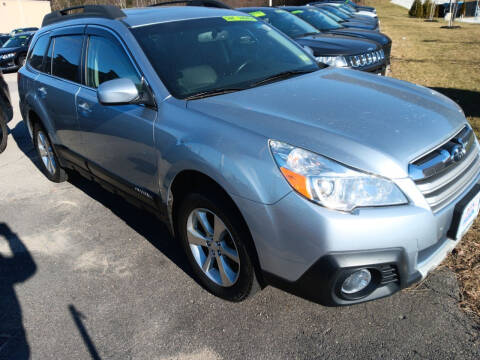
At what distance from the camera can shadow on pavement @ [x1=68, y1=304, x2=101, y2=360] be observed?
2.50 metres

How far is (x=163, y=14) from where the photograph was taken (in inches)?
136

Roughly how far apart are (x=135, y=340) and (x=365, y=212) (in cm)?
156

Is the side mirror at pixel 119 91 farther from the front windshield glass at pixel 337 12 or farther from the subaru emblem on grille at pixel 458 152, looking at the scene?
the front windshield glass at pixel 337 12

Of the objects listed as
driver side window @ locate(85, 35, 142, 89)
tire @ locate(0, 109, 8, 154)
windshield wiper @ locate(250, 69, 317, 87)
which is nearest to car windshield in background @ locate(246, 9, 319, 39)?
tire @ locate(0, 109, 8, 154)

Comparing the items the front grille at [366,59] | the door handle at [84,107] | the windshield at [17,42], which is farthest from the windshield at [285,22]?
the windshield at [17,42]

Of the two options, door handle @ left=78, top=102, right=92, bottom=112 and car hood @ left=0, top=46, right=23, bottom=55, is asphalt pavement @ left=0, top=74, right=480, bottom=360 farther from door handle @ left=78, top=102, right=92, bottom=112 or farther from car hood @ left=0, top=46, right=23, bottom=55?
car hood @ left=0, top=46, right=23, bottom=55

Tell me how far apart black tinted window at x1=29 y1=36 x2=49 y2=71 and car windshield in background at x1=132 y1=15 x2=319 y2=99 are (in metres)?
1.93

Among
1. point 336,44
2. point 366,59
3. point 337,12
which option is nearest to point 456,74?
point 366,59

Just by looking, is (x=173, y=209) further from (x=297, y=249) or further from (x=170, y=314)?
(x=297, y=249)

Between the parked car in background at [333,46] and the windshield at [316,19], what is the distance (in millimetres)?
1460

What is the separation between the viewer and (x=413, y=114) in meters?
2.58

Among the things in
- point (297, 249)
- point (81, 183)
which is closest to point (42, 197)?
point (81, 183)

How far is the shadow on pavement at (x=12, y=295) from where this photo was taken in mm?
2568

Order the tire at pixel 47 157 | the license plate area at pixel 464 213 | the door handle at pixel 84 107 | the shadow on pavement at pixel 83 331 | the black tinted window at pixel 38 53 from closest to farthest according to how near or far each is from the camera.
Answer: the license plate area at pixel 464 213
the shadow on pavement at pixel 83 331
the door handle at pixel 84 107
the black tinted window at pixel 38 53
the tire at pixel 47 157
